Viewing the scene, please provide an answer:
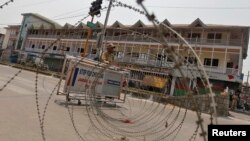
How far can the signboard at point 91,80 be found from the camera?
9227mm

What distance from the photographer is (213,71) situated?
106 feet

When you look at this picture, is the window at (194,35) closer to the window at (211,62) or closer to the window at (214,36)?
the window at (214,36)

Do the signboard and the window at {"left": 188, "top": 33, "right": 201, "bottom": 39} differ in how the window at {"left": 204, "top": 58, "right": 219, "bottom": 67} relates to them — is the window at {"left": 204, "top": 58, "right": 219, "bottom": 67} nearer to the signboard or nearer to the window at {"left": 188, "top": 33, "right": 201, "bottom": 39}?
the window at {"left": 188, "top": 33, "right": 201, "bottom": 39}

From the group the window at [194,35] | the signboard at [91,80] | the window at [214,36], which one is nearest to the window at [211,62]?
the window at [214,36]

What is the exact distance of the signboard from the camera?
9.23 metres

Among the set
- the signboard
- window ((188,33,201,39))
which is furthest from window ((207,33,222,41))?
the signboard

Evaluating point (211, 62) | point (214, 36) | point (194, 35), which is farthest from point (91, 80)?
point (194, 35)

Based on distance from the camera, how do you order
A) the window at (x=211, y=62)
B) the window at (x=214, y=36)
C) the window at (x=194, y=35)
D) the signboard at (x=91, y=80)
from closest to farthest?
1. the signboard at (x=91, y=80)
2. the window at (x=211, y=62)
3. the window at (x=214, y=36)
4. the window at (x=194, y=35)

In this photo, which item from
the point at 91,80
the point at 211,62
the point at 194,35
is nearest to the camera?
the point at 91,80

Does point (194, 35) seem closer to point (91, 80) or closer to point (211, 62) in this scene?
point (211, 62)

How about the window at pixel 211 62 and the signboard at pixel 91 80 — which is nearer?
the signboard at pixel 91 80

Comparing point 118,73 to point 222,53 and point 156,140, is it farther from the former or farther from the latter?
point 222,53

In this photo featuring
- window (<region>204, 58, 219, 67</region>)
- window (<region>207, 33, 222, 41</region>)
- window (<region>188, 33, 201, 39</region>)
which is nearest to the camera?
window (<region>204, 58, 219, 67</region>)

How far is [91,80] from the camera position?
32.7 feet
